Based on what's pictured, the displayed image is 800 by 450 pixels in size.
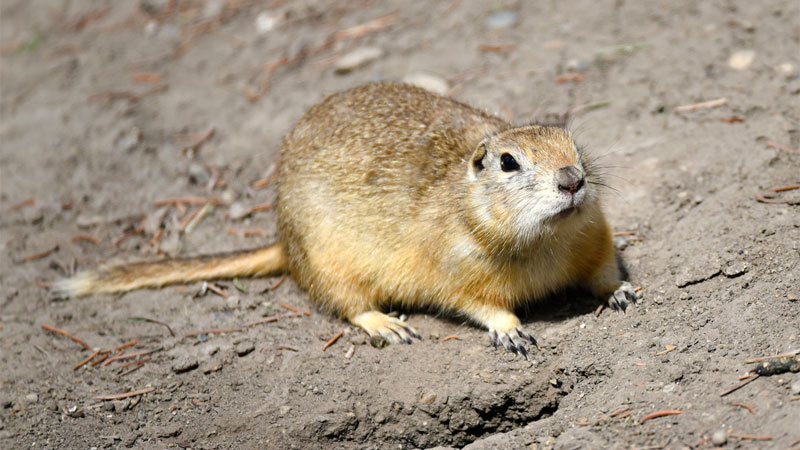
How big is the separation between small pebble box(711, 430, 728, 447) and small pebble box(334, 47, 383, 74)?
17.2ft

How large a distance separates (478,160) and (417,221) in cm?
61

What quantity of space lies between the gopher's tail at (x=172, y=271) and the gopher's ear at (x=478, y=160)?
171 centimetres

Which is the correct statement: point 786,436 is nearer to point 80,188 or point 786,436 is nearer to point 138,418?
point 138,418

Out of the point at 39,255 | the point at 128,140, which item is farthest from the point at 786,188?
the point at 128,140

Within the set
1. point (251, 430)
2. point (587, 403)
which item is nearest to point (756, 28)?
point (587, 403)

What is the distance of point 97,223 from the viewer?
6.69 metres

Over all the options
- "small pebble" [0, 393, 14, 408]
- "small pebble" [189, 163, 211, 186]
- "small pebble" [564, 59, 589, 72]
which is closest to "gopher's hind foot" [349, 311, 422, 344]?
"small pebble" [0, 393, 14, 408]

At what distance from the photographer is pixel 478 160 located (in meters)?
4.73

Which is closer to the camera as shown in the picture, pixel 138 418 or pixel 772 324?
pixel 772 324

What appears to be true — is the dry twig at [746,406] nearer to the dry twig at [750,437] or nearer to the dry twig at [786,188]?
the dry twig at [750,437]

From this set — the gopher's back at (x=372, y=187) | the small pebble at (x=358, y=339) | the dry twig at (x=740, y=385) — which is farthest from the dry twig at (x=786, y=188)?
the small pebble at (x=358, y=339)

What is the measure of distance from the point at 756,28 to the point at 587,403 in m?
4.11

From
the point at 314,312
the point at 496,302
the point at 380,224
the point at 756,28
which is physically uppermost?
the point at 756,28

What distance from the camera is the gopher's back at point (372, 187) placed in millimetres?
5078
